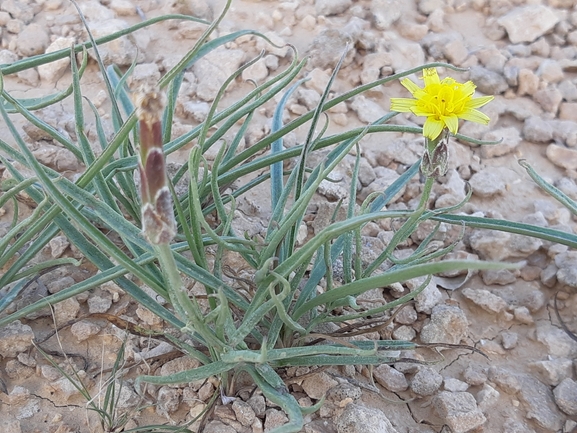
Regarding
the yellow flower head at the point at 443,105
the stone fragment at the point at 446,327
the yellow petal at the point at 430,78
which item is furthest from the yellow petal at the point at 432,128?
the stone fragment at the point at 446,327

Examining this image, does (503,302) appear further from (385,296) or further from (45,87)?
(45,87)

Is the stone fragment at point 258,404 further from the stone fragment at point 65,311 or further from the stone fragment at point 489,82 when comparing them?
the stone fragment at point 489,82

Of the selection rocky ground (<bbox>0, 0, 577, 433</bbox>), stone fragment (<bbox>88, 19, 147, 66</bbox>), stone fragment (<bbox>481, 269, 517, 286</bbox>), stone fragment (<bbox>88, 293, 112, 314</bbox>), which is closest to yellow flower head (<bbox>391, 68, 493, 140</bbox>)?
rocky ground (<bbox>0, 0, 577, 433</bbox>)

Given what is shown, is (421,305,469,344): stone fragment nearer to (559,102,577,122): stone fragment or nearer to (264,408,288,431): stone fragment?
(264,408,288,431): stone fragment

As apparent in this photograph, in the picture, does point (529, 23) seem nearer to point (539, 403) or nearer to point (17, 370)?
point (539, 403)

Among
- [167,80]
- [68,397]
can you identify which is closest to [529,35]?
[167,80]

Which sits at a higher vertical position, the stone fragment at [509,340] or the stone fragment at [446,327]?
the stone fragment at [446,327]
